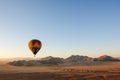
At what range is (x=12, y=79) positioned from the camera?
130 feet

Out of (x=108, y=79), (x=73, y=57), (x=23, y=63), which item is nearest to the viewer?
(x=108, y=79)

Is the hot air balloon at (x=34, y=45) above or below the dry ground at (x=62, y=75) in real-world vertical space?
above

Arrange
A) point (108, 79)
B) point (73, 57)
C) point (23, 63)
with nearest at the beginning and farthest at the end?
point (108, 79)
point (23, 63)
point (73, 57)

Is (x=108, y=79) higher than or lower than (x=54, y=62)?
lower

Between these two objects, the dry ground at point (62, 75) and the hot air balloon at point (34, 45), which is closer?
the hot air balloon at point (34, 45)

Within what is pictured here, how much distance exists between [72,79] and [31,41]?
9.65 metres

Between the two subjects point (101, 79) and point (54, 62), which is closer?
point (101, 79)

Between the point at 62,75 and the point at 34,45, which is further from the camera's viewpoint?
the point at 62,75

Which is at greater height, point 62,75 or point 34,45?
point 34,45

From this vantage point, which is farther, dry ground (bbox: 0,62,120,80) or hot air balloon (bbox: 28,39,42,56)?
dry ground (bbox: 0,62,120,80)

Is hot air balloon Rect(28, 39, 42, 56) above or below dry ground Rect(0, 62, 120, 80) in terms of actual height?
above

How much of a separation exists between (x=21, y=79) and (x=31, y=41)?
6.77m

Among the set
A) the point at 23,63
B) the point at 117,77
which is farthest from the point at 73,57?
the point at 117,77

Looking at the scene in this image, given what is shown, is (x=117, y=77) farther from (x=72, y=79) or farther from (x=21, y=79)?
(x=21, y=79)
